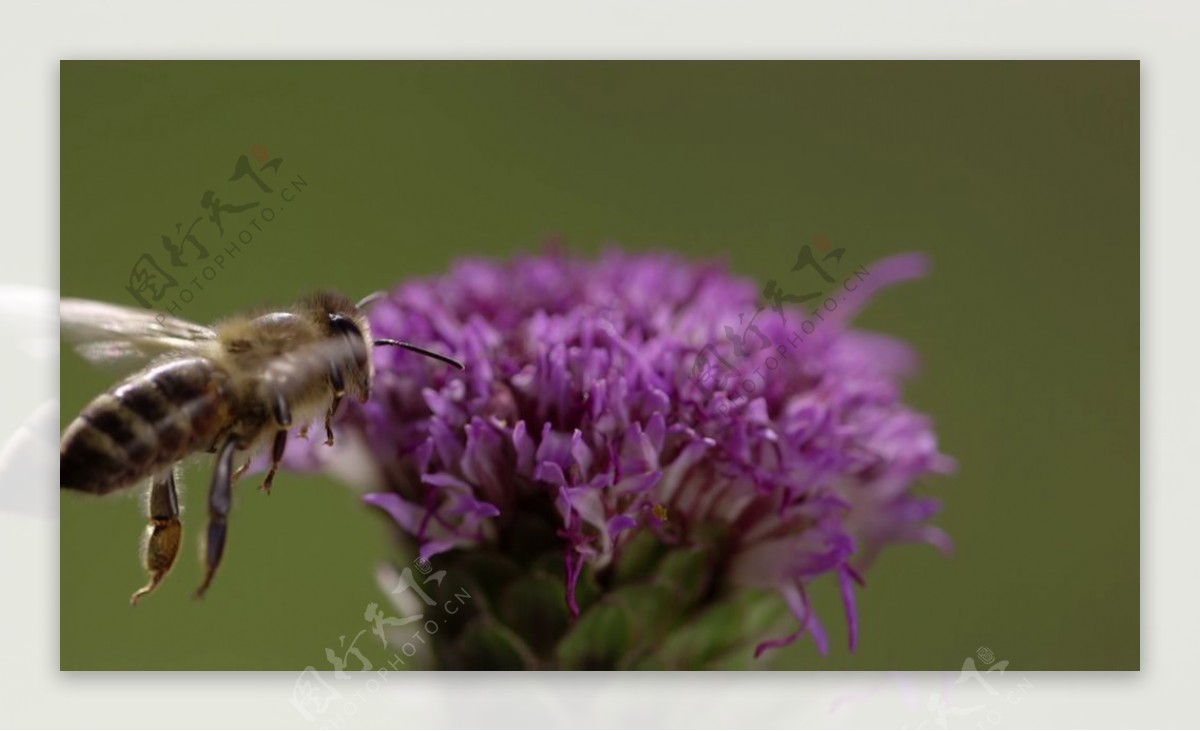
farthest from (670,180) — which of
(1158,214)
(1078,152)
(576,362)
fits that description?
A: (576,362)

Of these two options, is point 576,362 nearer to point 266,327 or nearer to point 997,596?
point 266,327

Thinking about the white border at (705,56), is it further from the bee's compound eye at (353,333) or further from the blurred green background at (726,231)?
the bee's compound eye at (353,333)

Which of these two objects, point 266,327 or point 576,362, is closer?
point 266,327

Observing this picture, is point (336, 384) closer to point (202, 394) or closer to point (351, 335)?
point (351, 335)

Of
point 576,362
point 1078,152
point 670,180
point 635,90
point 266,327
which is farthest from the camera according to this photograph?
point 670,180

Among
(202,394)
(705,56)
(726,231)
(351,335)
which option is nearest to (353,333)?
(351,335)

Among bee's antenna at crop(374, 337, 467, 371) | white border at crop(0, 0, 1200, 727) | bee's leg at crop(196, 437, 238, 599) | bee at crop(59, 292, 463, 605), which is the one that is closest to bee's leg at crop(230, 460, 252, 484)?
bee at crop(59, 292, 463, 605)

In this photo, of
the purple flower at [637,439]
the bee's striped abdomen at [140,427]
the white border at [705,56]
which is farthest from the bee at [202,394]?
the white border at [705,56]
